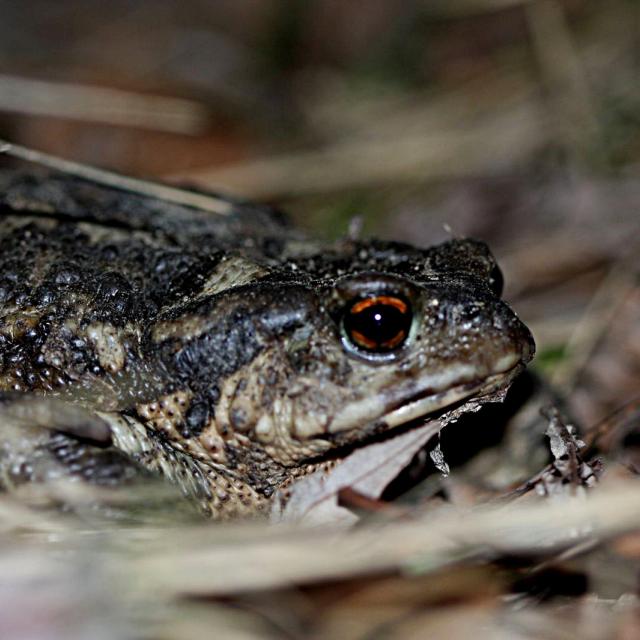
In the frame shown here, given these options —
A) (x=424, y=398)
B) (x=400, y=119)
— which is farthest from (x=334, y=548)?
(x=400, y=119)

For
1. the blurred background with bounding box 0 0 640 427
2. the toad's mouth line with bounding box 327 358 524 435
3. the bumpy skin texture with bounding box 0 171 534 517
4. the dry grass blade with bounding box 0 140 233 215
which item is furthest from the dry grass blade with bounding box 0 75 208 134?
the toad's mouth line with bounding box 327 358 524 435

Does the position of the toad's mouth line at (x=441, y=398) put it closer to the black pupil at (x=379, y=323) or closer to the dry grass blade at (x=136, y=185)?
the black pupil at (x=379, y=323)

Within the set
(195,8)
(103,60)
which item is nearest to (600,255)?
(103,60)

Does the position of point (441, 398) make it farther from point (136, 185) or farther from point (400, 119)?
point (400, 119)

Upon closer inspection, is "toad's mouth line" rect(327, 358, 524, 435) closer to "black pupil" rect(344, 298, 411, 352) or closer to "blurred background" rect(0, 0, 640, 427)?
"black pupil" rect(344, 298, 411, 352)

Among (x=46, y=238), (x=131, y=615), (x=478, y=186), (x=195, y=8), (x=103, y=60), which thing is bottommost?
(x=131, y=615)

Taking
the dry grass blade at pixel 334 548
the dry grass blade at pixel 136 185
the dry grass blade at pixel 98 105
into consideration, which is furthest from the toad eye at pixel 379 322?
the dry grass blade at pixel 98 105

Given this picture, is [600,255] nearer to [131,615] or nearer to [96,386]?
[96,386]
